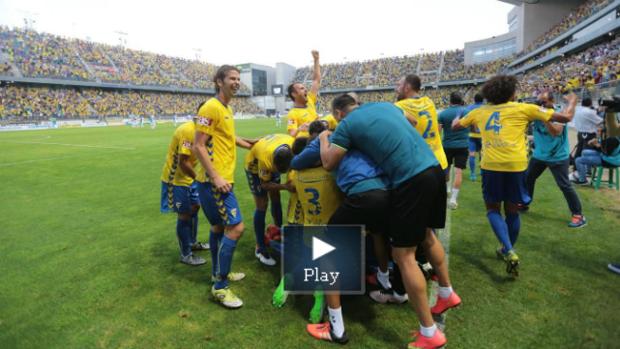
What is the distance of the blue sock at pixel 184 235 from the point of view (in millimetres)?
4379

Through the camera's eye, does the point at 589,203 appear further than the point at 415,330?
Yes

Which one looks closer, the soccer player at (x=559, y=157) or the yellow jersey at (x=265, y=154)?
the yellow jersey at (x=265, y=154)

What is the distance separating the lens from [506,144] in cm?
386

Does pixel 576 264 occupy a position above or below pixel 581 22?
below

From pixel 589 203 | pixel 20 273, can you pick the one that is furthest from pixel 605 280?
pixel 20 273

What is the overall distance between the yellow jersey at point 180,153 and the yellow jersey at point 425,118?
2.74 m

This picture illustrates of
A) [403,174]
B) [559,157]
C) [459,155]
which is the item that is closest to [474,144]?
[459,155]

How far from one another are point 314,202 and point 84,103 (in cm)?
5594

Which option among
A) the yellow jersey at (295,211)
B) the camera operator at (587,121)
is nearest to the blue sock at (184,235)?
the yellow jersey at (295,211)

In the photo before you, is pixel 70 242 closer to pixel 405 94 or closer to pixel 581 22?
pixel 405 94

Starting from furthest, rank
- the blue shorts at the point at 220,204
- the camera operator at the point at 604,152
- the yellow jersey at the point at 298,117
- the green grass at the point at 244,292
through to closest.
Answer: the yellow jersey at the point at 298,117, the camera operator at the point at 604,152, the blue shorts at the point at 220,204, the green grass at the point at 244,292

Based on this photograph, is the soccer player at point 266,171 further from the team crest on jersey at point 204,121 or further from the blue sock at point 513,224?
the blue sock at point 513,224

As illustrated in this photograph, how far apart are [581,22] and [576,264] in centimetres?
3864

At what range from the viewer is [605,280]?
370 cm
